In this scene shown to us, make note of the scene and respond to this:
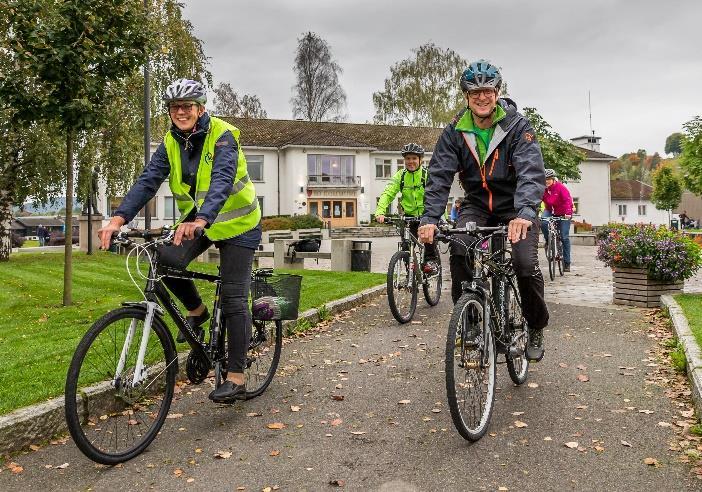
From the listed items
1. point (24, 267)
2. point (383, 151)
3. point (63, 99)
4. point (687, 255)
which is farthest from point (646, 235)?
point (383, 151)

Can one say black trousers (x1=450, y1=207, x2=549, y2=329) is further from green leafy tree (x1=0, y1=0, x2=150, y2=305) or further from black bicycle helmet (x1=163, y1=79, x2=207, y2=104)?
green leafy tree (x1=0, y1=0, x2=150, y2=305)

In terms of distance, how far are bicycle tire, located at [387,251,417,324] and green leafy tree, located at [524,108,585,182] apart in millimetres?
21710

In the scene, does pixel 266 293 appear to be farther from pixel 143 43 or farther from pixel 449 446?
pixel 143 43

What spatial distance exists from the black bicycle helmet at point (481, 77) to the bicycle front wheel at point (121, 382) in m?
2.50

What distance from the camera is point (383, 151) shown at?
181ft

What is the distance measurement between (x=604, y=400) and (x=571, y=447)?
3.67 ft

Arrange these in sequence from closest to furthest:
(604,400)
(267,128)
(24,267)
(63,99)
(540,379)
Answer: (604,400) → (540,379) → (63,99) → (24,267) → (267,128)

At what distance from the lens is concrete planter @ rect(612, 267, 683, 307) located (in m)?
9.41

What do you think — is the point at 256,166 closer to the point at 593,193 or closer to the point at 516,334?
the point at 593,193

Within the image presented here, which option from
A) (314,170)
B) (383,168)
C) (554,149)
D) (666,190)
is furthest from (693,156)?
(666,190)

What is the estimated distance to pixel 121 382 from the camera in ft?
12.8

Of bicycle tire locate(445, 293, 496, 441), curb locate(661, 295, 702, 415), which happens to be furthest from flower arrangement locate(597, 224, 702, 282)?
bicycle tire locate(445, 293, 496, 441)

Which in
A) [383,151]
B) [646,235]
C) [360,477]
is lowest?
[360,477]

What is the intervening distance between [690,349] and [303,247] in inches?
457
